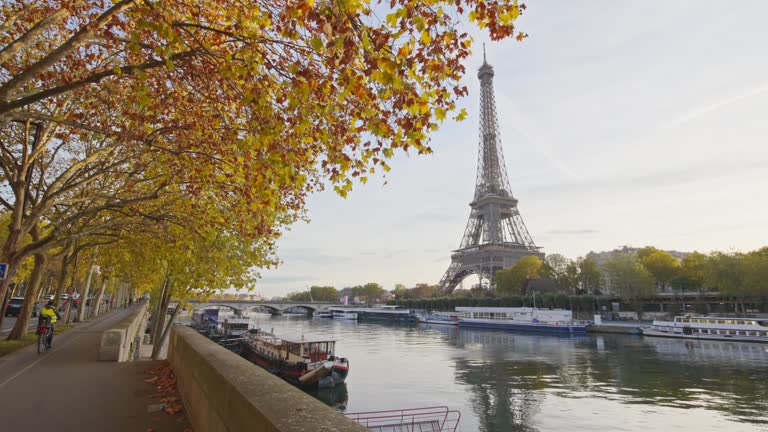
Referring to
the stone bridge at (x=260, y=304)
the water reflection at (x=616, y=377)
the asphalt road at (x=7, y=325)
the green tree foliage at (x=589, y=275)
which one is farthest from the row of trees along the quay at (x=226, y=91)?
the stone bridge at (x=260, y=304)

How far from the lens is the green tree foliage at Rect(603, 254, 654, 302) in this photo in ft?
254

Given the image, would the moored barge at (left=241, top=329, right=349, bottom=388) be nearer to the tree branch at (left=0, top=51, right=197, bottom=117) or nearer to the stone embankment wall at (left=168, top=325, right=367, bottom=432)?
the stone embankment wall at (left=168, top=325, right=367, bottom=432)

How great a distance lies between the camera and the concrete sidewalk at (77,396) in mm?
7164

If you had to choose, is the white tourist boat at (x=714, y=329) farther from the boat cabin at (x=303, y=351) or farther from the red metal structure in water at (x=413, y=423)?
the red metal structure in water at (x=413, y=423)

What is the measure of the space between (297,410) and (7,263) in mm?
16078

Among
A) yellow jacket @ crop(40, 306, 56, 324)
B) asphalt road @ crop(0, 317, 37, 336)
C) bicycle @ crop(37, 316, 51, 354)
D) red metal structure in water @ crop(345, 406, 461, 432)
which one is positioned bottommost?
red metal structure in water @ crop(345, 406, 461, 432)

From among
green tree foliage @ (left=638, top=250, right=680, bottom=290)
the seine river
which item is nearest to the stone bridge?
the seine river

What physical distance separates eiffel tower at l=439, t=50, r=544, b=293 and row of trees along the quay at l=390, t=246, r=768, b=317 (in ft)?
22.2

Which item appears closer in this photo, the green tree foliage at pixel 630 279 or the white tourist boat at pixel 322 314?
the green tree foliage at pixel 630 279

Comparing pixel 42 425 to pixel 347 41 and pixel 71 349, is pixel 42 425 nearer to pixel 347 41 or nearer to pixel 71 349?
pixel 347 41

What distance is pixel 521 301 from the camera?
90.7 meters

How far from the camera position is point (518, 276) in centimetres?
9944

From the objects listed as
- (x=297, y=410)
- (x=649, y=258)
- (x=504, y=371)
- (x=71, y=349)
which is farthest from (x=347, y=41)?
(x=649, y=258)

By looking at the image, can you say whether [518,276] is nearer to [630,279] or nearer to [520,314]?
[630,279]
